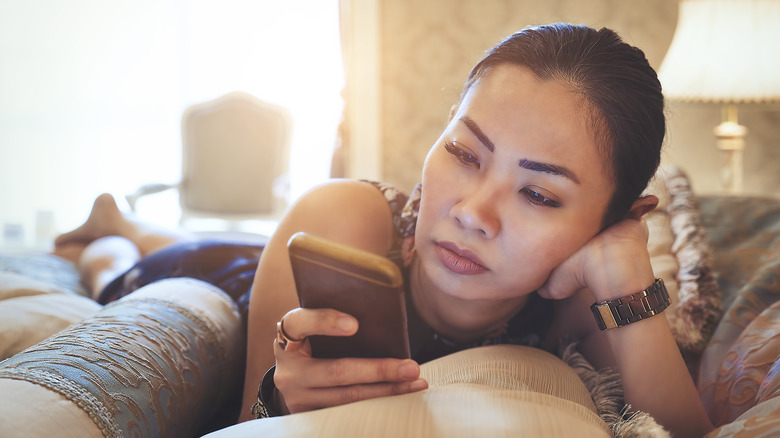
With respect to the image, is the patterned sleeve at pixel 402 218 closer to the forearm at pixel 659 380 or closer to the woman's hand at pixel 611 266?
the woman's hand at pixel 611 266

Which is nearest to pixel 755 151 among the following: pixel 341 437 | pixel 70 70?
pixel 341 437

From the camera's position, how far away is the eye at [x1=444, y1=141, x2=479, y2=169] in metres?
0.82

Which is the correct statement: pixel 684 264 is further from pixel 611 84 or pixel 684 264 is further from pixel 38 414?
pixel 38 414

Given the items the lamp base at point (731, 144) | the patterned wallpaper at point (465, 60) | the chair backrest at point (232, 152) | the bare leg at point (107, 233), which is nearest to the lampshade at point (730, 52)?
the lamp base at point (731, 144)

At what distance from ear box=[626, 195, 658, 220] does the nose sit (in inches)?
11.1

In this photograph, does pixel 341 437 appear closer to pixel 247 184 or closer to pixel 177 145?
pixel 247 184

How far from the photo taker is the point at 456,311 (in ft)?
3.27

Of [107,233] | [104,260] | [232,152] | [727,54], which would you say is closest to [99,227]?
[107,233]

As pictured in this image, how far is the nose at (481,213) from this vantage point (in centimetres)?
77

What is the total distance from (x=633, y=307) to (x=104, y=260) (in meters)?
1.44

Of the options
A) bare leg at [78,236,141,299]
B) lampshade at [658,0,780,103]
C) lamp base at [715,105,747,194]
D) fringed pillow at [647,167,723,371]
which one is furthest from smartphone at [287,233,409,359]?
lamp base at [715,105,747,194]

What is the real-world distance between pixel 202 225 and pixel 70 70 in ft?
5.61

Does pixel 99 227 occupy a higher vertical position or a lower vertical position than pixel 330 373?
lower

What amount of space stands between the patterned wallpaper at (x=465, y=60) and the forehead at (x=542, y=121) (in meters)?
2.41
